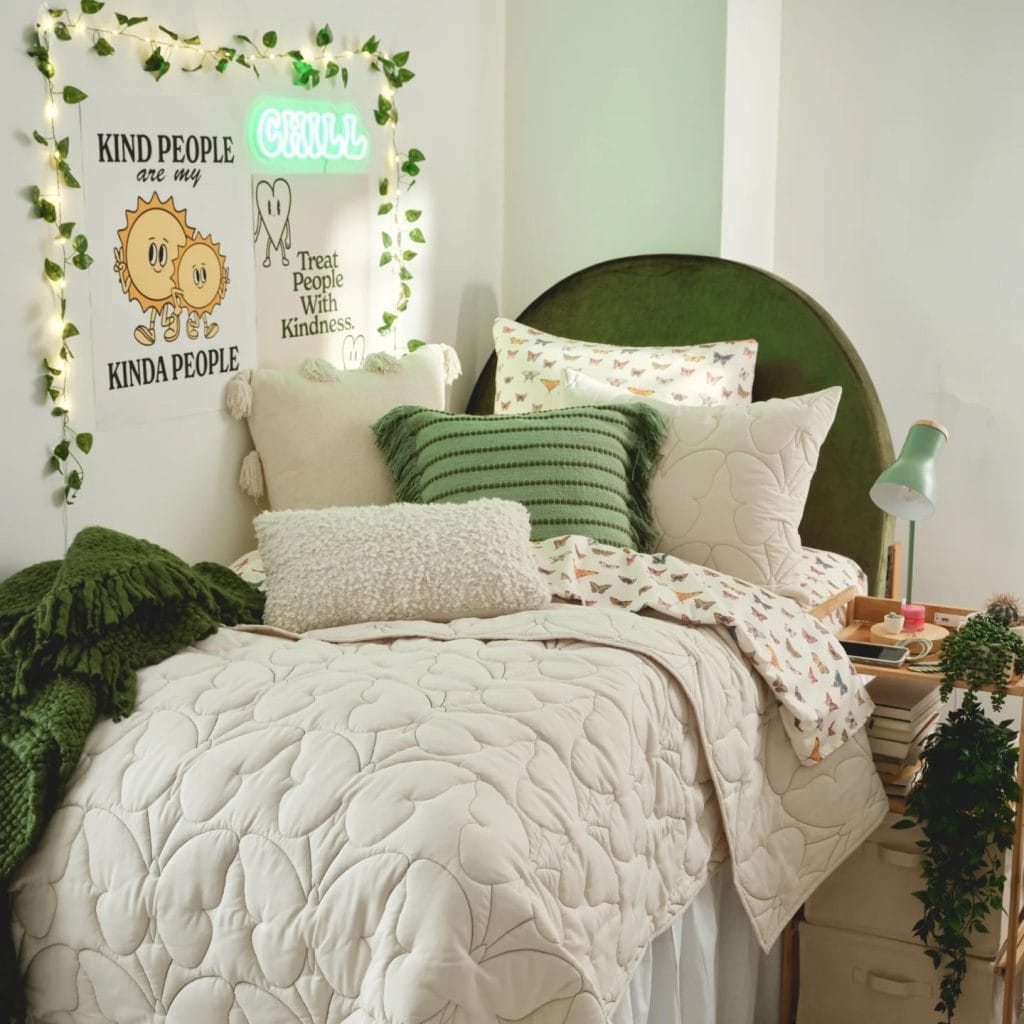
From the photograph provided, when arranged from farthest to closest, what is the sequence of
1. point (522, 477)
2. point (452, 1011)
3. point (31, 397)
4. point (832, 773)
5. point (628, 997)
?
point (522, 477)
point (832, 773)
point (31, 397)
point (628, 997)
point (452, 1011)

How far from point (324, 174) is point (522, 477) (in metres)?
0.77

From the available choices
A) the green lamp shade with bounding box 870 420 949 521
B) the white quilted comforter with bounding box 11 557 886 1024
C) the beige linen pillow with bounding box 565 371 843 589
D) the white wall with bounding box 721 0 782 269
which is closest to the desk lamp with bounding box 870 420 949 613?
the green lamp shade with bounding box 870 420 949 521

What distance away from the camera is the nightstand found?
2.21 meters

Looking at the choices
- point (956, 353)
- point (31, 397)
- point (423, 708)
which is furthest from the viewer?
point (956, 353)

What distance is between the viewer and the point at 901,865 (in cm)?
228

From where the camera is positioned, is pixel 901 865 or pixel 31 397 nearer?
pixel 31 397

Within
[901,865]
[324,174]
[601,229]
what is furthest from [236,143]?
[901,865]

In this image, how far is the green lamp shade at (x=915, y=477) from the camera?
2451 mm

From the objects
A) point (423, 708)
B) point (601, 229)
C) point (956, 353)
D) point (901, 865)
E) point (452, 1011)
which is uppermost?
point (601, 229)

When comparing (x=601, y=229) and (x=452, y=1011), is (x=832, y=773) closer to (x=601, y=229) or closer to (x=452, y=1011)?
(x=452, y=1011)

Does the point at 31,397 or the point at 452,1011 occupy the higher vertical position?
the point at 31,397

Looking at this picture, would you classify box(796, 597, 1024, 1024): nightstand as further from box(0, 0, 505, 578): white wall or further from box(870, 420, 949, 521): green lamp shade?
box(0, 0, 505, 578): white wall

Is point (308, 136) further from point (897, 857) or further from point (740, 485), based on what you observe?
point (897, 857)

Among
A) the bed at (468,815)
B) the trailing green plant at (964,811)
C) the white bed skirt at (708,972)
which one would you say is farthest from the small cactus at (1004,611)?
the white bed skirt at (708,972)
